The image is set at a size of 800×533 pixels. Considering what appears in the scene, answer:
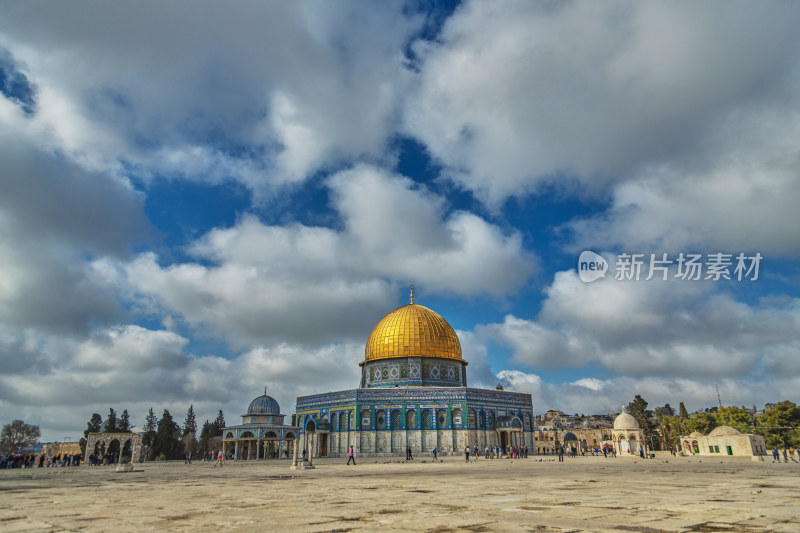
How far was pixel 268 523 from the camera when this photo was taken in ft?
18.6

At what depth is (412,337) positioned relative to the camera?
49125 mm

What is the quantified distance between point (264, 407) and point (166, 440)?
67.5 ft

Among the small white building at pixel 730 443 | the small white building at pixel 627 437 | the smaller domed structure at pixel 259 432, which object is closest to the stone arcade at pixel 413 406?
the smaller domed structure at pixel 259 432

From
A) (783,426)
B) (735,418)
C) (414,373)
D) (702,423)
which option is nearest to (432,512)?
(414,373)

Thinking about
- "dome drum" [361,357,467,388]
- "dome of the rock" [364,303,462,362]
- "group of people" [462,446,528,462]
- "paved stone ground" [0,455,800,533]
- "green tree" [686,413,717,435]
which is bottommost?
"group of people" [462,446,528,462]

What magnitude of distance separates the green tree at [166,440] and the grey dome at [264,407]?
18.4 metres

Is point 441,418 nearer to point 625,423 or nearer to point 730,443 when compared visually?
point 625,423

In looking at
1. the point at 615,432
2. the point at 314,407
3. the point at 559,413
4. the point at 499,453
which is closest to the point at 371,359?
the point at 314,407

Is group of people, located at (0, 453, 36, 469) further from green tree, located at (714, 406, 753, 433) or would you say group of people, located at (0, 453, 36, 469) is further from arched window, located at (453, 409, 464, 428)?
green tree, located at (714, 406, 753, 433)

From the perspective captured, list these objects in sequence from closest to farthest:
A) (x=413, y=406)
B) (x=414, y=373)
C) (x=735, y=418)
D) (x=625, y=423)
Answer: (x=413, y=406) < (x=414, y=373) < (x=625, y=423) < (x=735, y=418)

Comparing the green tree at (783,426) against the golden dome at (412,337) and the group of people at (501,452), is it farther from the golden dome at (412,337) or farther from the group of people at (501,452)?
the golden dome at (412,337)

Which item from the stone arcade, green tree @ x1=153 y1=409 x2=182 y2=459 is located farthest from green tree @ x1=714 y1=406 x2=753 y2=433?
green tree @ x1=153 y1=409 x2=182 y2=459

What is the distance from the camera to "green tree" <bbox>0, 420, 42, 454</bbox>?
7434 centimetres

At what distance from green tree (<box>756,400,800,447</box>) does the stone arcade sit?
948 inches
